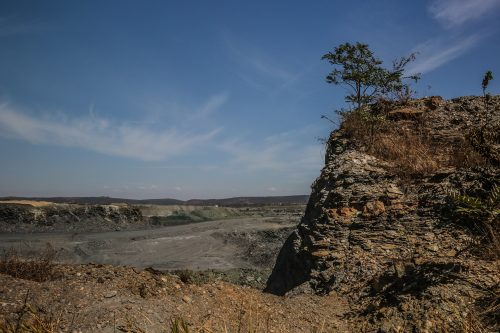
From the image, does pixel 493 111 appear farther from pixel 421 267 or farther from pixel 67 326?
pixel 67 326

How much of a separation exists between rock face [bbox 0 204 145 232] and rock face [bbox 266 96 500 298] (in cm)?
2551

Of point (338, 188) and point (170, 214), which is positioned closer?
point (338, 188)

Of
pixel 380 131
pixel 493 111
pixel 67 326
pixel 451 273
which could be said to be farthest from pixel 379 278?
pixel 493 111

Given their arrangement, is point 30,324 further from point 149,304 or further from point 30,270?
point 30,270

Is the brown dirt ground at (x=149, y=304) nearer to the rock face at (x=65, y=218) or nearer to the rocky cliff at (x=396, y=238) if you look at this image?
the rocky cliff at (x=396, y=238)

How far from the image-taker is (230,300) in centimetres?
518

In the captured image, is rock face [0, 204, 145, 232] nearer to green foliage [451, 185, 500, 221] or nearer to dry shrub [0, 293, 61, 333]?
dry shrub [0, 293, 61, 333]

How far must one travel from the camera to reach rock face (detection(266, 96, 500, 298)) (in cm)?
567

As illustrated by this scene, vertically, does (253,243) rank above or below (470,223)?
below

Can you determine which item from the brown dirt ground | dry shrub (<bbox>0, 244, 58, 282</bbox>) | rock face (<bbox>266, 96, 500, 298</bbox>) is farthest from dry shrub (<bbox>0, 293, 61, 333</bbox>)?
rock face (<bbox>266, 96, 500, 298</bbox>)

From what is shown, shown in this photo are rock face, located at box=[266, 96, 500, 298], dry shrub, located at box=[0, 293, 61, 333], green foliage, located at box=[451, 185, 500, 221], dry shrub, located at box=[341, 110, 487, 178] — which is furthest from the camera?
dry shrub, located at box=[341, 110, 487, 178]

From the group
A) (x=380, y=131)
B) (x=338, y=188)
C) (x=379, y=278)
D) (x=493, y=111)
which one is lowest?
(x=379, y=278)

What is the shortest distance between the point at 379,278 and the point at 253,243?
17.8 meters

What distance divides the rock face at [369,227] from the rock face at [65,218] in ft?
83.7
